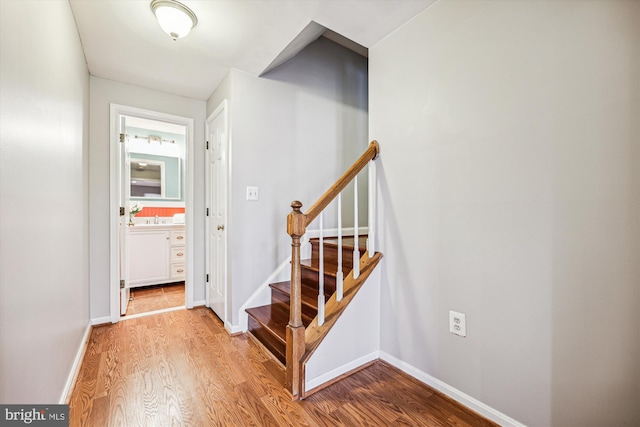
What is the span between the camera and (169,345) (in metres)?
2.18

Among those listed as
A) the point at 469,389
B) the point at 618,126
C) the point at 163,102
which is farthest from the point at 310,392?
the point at 163,102

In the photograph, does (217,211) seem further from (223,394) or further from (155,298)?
(223,394)

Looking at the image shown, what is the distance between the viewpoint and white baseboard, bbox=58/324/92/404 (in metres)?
1.52

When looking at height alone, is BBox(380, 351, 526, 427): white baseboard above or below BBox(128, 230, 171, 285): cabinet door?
below

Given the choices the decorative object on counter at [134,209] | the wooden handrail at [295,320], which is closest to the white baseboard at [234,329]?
the wooden handrail at [295,320]

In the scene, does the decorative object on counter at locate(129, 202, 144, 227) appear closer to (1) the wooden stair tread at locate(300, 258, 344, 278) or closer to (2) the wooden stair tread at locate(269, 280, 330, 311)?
(2) the wooden stair tread at locate(269, 280, 330, 311)

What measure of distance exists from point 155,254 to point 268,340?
2428 mm

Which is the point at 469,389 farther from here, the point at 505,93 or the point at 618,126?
the point at 505,93

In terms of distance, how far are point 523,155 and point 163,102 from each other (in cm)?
308

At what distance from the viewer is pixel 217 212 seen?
275cm

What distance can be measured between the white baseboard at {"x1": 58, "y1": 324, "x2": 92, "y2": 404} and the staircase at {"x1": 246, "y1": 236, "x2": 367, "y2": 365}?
1.10 metres

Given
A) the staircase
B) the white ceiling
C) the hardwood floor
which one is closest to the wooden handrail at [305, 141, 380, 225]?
the staircase

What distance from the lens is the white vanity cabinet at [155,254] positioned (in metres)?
3.60

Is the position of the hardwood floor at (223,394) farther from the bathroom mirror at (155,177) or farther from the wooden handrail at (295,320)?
the bathroom mirror at (155,177)
